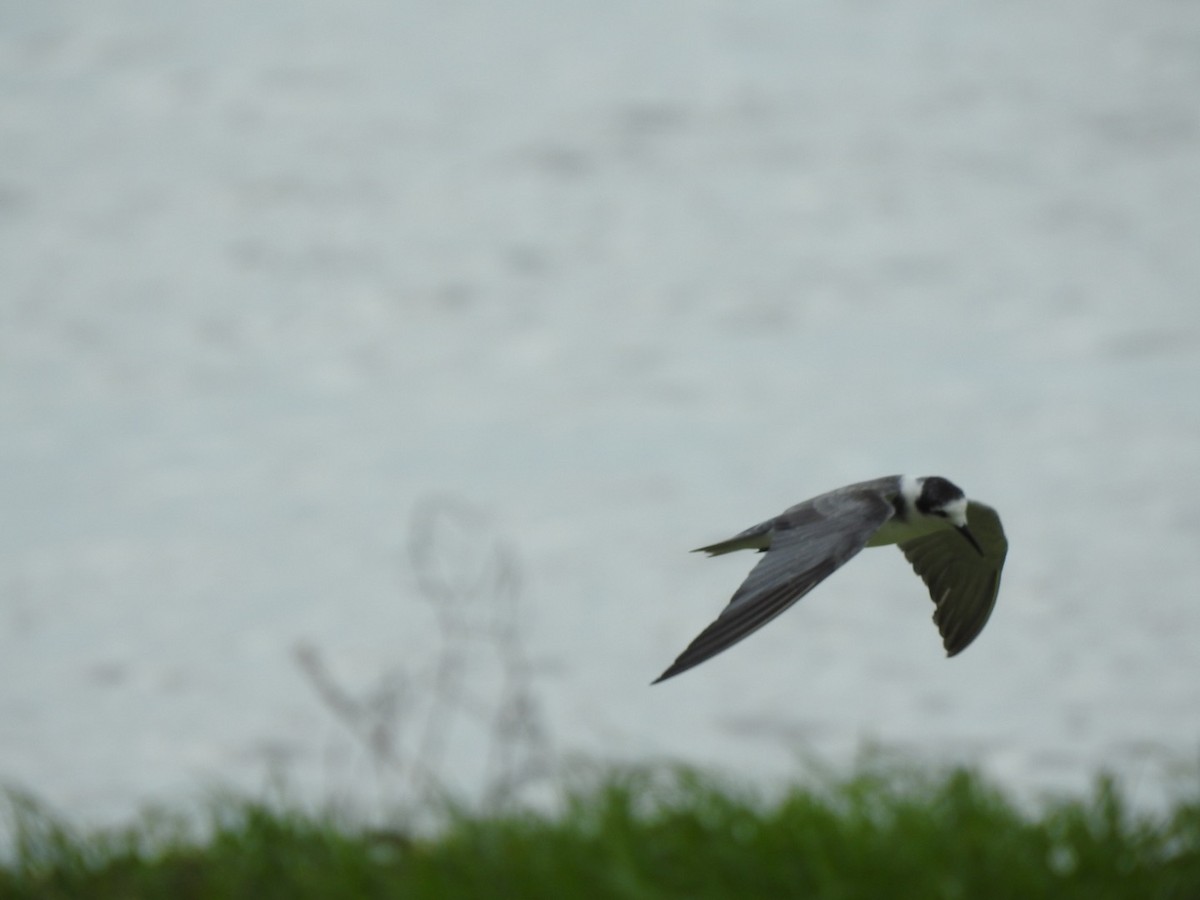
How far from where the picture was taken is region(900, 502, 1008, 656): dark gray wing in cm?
190

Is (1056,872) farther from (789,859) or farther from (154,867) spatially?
(154,867)

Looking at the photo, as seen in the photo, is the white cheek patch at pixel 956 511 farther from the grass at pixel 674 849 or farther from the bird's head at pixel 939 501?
Result: the grass at pixel 674 849

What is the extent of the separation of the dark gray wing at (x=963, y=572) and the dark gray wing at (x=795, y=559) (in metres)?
0.37

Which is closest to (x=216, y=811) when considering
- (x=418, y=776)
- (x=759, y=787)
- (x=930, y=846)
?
(x=418, y=776)

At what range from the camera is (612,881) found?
4.20m

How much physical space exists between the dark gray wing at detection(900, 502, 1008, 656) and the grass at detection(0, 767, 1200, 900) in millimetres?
2212

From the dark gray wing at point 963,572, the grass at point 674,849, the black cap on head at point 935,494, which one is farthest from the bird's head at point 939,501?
the grass at point 674,849

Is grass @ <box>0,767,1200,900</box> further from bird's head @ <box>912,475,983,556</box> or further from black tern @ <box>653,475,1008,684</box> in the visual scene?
bird's head @ <box>912,475,983,556</box>

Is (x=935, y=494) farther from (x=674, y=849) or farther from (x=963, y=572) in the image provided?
(x=674, y=849)

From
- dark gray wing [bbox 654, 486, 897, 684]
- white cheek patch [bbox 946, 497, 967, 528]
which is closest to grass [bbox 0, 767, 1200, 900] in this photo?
white cheek patch [bbox 946, 497, 967, 528]

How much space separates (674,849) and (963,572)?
2580mm

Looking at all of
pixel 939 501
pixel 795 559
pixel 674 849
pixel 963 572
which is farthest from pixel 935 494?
pixel 674 849

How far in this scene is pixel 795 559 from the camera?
1.40 metres

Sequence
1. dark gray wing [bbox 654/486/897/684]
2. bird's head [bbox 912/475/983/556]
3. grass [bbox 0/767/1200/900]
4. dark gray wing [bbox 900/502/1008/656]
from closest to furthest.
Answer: dark gray wing [bbox 654/486/897/684] < bird's head [bbox 912/475/983/556] < dark gray wing [bbox 900/502/1008/656] < grass [bbox 0/767/1200/900]
